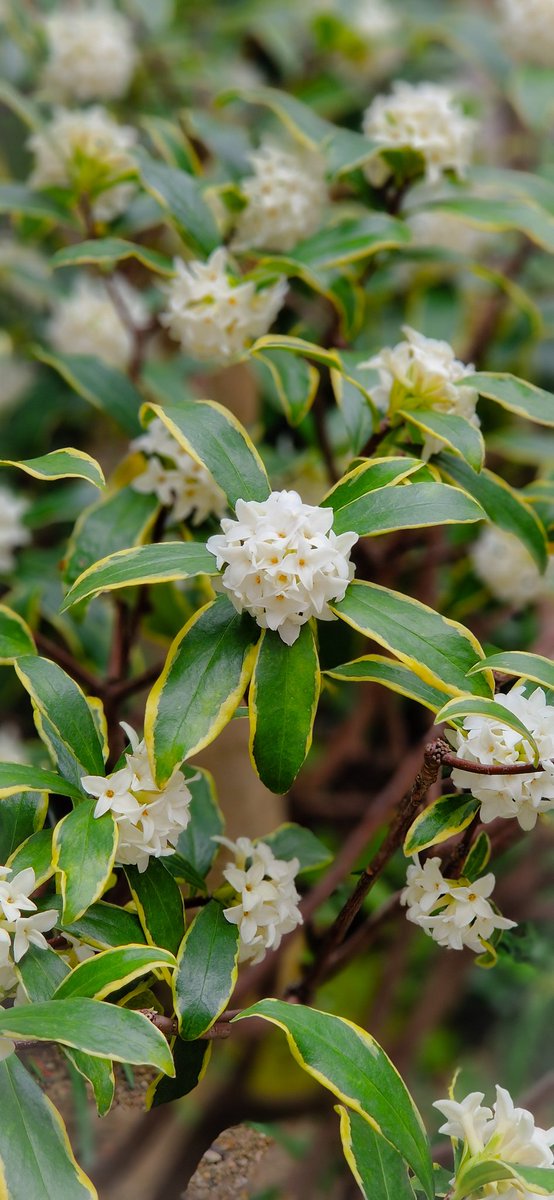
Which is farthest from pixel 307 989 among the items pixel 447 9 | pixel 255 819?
pixel 447 9

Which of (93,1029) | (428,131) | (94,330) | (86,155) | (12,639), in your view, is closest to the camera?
(93,1029)

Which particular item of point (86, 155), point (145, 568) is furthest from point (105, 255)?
point (145, 568)

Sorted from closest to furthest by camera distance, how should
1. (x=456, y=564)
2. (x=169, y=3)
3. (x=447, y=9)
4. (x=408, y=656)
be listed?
(x=408, y=656)
(x=456, y=564)
(x=169, y=3)
(x=447, y=9)

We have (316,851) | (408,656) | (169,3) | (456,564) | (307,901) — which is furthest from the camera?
(169,3)

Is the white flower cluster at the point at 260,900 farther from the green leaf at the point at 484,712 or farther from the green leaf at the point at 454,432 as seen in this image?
the green leaf at the point at 454,432

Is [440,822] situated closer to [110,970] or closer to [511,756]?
[511,756]

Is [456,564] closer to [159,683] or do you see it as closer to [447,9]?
[159,683]

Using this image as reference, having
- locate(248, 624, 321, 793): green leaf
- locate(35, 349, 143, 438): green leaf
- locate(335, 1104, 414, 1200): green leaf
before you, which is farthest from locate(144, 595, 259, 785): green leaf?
locate(35, 349, 143, 438): green leaf
